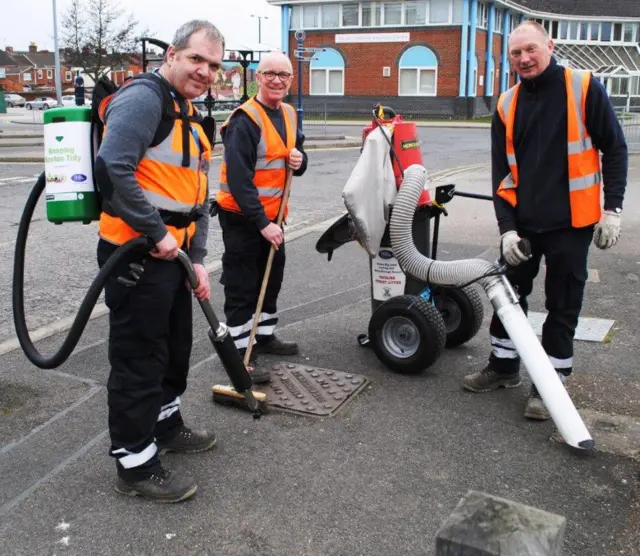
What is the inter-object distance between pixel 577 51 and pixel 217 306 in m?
53.7

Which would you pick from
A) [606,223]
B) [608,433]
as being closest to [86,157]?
[606,223]

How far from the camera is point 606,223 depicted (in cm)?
390

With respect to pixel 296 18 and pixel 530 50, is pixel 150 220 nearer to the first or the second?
pixel 530 50

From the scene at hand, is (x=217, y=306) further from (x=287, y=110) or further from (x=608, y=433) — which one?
(x=608, y=433)

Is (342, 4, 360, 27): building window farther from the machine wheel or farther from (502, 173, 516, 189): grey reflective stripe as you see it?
(502, 173, 516, 189): grey reflective stripe

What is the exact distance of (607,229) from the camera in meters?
3.90

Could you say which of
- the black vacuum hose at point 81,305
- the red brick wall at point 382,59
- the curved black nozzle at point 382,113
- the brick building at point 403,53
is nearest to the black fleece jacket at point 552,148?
the curved black nozzle at point 382,113

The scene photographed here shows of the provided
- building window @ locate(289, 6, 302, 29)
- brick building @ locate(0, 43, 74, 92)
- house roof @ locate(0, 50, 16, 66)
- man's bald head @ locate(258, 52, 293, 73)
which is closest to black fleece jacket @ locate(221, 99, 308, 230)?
man's bald head @ locate(258, 52, 293, 73)

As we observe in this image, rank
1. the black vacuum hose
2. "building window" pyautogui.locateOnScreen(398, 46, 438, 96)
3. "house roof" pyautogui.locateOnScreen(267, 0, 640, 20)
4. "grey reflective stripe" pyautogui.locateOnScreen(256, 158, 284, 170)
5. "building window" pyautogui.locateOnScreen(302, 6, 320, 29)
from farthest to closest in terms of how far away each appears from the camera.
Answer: "house roof" pyautogui.locateOnScreen(267, 0, 640, 20) < "building window" pyautogui.locateOnScreen(302, 6, 320, 29) < "building window" pyautogui.locateOnScreen(398, 46, 438, 96) < "grey reflective stripe" pyautogui.locateOnScreen(256, 158, 284, 170) < the black vacuum hose

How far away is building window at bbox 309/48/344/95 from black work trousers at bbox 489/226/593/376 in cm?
4240

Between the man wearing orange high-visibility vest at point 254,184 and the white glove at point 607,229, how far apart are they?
6.01ft

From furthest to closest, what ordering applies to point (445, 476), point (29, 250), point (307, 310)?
point (29, 250), point (307, 310), point (445, 476)

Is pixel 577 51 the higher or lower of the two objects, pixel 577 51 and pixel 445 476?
the higher

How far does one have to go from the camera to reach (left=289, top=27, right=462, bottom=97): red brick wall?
139 feet
